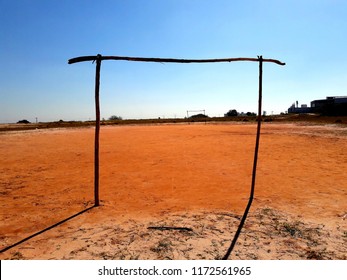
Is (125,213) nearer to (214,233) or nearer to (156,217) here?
(156,217)

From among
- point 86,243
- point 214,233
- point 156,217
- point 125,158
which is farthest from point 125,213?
point 125,158

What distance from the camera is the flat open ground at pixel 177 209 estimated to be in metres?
3.97

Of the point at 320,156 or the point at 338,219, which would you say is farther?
the point at 320,156

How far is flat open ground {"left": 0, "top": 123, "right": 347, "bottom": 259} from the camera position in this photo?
397cm

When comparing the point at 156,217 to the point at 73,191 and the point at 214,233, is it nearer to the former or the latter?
the point at 214,233

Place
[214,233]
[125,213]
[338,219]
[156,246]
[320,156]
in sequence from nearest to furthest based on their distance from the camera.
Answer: [156,246] → [214,233] → [338,219] → [125,213] → [320,156]

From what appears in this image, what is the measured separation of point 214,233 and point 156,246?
1.12 m

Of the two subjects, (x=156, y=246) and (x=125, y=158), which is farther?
(x=125, y=158)

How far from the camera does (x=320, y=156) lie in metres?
11.9

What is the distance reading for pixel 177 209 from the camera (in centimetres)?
575
